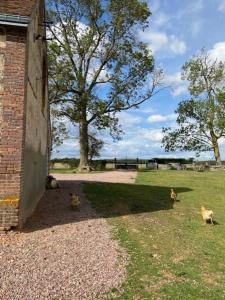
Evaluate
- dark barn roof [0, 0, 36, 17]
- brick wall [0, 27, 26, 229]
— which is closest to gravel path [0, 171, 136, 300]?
brick wall [0, 27, 26, 229]

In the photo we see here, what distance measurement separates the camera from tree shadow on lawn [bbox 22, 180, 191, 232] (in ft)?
41.0

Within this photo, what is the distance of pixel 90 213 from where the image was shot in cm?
1384

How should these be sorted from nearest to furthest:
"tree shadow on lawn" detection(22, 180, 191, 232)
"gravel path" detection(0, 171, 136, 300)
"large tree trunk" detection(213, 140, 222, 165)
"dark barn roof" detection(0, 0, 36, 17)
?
"gravel path" detection(0, 171, 136, 300), "dark barn roof" detection(0, 0, 36, 17), "tree shadow on lawn" detection(22, 180, 191, 232), "large tree trunk" detection(213, 140, 222, 165)

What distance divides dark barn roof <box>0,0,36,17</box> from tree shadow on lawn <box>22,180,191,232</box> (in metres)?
5.91

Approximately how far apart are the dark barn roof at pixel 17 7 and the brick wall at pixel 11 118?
42cm

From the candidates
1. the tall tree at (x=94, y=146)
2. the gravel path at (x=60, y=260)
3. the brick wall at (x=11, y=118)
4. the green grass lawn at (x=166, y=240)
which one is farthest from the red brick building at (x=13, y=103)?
the tall tree at (x=94, y=146)

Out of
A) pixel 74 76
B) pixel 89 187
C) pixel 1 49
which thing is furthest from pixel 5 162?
pixel 74 76

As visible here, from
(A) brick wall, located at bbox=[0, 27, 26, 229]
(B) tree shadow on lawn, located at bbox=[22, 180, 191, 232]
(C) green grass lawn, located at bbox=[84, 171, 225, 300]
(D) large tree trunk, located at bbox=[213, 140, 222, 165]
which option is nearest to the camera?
(C) green grass lawn, located at bbox=[84, 171, 225, 300]

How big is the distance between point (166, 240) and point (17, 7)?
7630 mm

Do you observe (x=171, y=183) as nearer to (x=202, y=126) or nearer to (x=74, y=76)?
(x=74, y=76)

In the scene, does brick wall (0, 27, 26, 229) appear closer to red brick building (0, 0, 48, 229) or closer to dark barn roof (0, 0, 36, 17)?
red brick building (0, 0, 48, 229)

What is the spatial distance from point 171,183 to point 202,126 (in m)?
24.4

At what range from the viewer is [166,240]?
1095 centimetres

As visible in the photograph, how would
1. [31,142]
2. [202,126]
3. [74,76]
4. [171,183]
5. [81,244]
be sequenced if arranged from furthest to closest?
[202,126] < [74,76] < [171,183] < [31,142] < [81,244]
